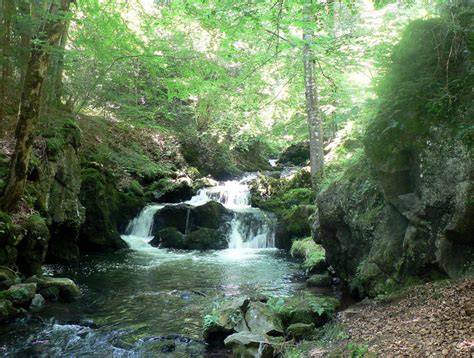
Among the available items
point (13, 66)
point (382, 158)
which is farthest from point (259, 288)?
point (13, 66)

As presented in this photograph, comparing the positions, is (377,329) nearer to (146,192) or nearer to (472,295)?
(472,295)

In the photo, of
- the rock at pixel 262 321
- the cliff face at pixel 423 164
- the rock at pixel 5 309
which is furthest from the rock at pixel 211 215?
the rock at pixel 262 321

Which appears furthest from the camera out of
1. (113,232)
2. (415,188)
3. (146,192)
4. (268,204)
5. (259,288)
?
(146,192)

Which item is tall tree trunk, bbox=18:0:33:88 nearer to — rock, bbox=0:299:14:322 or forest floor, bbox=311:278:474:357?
rock, bbox=0:299:14:322

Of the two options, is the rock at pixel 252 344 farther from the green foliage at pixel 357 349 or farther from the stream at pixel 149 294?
the green foliage at pixel 357 349

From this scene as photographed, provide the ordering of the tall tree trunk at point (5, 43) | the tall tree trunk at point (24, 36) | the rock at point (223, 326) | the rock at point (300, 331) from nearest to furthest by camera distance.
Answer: the rock at point (300, 331), the rock at point (223, 326), the tall tree trunk at point (5, 43), the tall tree trunk at point (24, 36)

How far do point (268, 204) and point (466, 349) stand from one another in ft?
47.3

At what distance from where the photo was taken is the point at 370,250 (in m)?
7.39

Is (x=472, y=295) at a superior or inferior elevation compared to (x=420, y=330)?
superior

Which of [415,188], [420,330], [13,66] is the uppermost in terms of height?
[13,66]

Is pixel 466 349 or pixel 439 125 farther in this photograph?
pixel 439 125

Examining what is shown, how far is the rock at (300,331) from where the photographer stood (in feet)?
19.0

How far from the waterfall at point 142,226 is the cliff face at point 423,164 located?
11.3m

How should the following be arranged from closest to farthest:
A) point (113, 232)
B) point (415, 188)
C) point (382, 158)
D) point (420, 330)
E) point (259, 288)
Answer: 1. point (420, 330)
2. point (415, 188)
3. point (382, 158)
4. point (259, 288)
5. point (113, 232)
